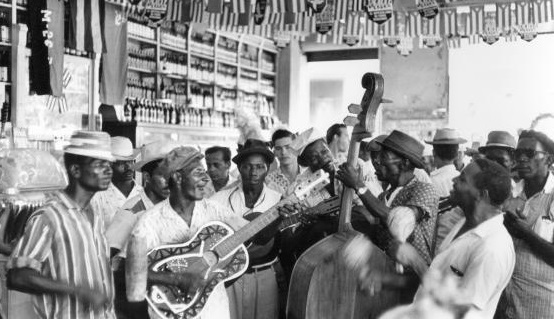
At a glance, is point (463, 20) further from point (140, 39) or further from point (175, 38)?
point (140, 39)

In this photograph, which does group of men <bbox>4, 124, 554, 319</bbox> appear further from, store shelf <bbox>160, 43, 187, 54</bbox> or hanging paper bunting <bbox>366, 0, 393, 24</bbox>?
store shelf <bbox>160, 43, 187, 54</bbox>

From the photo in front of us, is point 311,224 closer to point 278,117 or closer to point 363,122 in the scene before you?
point 363,122

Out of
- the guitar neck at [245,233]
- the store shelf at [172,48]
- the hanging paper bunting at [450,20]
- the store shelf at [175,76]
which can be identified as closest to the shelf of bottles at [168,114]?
the store shelf at [175,76]

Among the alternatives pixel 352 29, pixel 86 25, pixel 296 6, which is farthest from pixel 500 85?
pixel 86 25

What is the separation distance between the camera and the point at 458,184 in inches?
113

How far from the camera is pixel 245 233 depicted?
126 inches

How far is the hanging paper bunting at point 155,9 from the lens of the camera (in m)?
8.07

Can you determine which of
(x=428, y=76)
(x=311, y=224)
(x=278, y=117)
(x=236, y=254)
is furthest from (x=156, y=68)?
(x=236, y=254)

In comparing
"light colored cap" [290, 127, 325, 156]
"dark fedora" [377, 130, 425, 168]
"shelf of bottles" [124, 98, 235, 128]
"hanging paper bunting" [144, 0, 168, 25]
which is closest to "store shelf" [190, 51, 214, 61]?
"shelf of bottles" [124, 98, 235, 128]

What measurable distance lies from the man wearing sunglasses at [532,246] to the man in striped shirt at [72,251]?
198 cm

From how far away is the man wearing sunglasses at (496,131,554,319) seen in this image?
3.42 m

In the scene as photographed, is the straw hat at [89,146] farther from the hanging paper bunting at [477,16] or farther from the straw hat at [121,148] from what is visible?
the hanging paper bunting at [477,16]

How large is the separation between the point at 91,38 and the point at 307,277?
244 inches

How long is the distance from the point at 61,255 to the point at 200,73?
9.01 m
